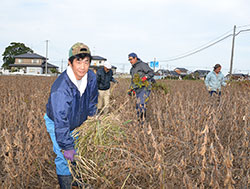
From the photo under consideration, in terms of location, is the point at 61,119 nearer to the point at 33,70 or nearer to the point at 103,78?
the point at 103,78

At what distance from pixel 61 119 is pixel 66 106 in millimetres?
108

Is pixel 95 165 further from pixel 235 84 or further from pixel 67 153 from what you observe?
pixel 235 84

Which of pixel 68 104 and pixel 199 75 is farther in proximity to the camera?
pixel 199 75

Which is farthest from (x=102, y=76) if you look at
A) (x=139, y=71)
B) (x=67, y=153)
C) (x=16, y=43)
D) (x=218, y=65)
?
(x=16, y=43)

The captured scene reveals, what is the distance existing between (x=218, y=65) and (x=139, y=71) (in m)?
2.32

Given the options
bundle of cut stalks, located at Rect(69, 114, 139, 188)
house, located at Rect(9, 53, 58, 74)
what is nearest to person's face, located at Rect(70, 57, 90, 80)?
bundle of cut stalks, located at Rect(69, 114, 139, 188)

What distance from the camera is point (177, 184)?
1987mm

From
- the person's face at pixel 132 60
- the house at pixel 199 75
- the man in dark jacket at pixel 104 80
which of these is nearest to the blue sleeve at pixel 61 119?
the person's face at pixel 132 60

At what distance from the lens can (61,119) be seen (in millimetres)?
1834

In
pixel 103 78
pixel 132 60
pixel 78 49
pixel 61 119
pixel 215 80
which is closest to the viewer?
pixel 61 119

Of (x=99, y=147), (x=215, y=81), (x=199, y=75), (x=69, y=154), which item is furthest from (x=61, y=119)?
(x=199, y=75)

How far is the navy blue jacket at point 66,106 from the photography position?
184cm

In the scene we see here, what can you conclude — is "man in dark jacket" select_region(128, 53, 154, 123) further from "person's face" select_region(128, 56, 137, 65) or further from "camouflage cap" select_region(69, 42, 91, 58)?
"camouflage cap" select_region(69, 42, 91, 58)

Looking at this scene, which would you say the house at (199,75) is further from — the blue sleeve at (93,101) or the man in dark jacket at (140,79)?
the blue sleeve at (93,101)
